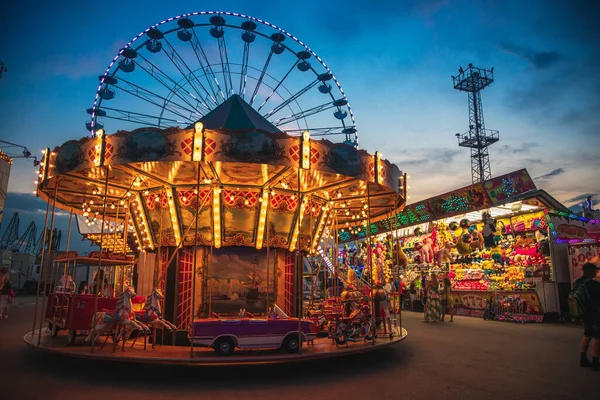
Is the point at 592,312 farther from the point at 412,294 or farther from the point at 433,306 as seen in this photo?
the point at 412,294

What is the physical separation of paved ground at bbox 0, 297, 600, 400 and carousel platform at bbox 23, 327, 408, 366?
0.27 metres

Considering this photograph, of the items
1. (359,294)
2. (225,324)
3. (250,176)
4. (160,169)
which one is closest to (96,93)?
(160,169)

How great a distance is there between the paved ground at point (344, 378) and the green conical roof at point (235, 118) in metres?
6.28

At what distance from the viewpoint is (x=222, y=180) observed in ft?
36.3

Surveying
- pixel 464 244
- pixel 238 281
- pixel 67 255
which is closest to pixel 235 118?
pixel 238 281

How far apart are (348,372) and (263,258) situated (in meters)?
4.53

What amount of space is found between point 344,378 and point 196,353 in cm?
309

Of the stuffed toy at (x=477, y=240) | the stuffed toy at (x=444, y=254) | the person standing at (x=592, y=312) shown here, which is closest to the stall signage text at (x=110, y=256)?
the person standing at (x=592, y=312)

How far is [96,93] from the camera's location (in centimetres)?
1373

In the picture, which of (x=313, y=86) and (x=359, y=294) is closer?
(x=359, y=294)

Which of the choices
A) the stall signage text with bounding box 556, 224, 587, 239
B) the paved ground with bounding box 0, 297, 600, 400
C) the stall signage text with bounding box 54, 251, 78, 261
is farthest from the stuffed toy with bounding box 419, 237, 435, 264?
the stall signage text with bounding box 54, 251, 78, 261

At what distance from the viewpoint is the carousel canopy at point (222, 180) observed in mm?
8352

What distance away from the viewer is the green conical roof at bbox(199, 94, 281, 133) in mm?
11352

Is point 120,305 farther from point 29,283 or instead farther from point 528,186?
point 29,283
